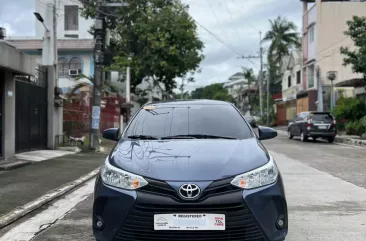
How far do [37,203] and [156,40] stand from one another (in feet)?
81.2

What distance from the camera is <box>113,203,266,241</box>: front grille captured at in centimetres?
372

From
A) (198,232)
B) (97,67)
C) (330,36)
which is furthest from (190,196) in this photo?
(330,36)

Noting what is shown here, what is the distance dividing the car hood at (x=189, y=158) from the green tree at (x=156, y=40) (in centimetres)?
2601

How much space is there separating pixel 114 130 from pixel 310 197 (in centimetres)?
366

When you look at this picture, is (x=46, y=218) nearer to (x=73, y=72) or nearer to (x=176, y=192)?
(x=176, y=192)

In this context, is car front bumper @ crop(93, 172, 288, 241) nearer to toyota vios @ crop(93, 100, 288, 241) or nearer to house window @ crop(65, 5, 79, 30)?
toyota vios @ crop(93, 100, 288, 241)

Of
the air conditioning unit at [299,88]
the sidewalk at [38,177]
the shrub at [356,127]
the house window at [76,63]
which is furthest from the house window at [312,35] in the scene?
the sidewalk at [38,177]

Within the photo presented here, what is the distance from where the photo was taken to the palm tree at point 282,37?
5169 centimetres

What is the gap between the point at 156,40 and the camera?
30766 mm

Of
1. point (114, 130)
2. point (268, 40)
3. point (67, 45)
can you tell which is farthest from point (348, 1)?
point (114, 130)

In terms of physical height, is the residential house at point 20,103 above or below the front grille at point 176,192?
above

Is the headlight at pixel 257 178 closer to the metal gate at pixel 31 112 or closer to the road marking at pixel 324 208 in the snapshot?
the road marking at pixel 324 208

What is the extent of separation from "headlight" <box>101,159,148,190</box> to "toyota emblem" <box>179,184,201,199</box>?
334 mm

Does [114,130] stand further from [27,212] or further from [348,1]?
[348,1]
